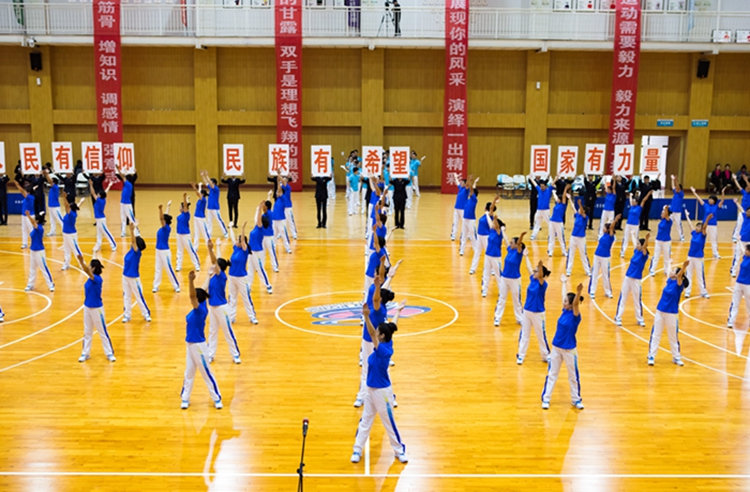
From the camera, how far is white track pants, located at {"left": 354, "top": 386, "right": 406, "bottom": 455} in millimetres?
10859

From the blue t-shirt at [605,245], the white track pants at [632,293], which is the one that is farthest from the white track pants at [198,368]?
the blue t-shirt at [605,245]

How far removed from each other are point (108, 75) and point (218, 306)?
27.9 metres

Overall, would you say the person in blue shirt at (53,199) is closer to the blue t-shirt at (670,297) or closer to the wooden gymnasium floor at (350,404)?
the wooden gymnasium floor at (350,404)

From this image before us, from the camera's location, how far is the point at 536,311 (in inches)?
579

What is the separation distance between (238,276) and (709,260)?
56.3 feet

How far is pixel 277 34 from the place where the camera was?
38.4 metres

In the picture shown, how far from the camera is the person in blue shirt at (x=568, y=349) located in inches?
503

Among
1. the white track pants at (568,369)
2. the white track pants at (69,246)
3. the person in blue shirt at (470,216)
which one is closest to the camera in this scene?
the white track pants at (568,369)

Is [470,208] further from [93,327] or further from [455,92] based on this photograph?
[455,92]

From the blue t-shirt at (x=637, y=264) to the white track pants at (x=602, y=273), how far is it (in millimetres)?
2465

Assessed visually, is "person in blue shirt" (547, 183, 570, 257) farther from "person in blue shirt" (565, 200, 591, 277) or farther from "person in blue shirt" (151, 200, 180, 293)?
"person in blue shirt" (151, 200, 180, 293)

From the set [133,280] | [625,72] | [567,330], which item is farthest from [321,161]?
→ [625,72]

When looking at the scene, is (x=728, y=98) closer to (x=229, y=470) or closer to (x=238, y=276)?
(x=238, y=276)

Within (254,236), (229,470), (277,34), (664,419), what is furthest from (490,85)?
(229,470)
